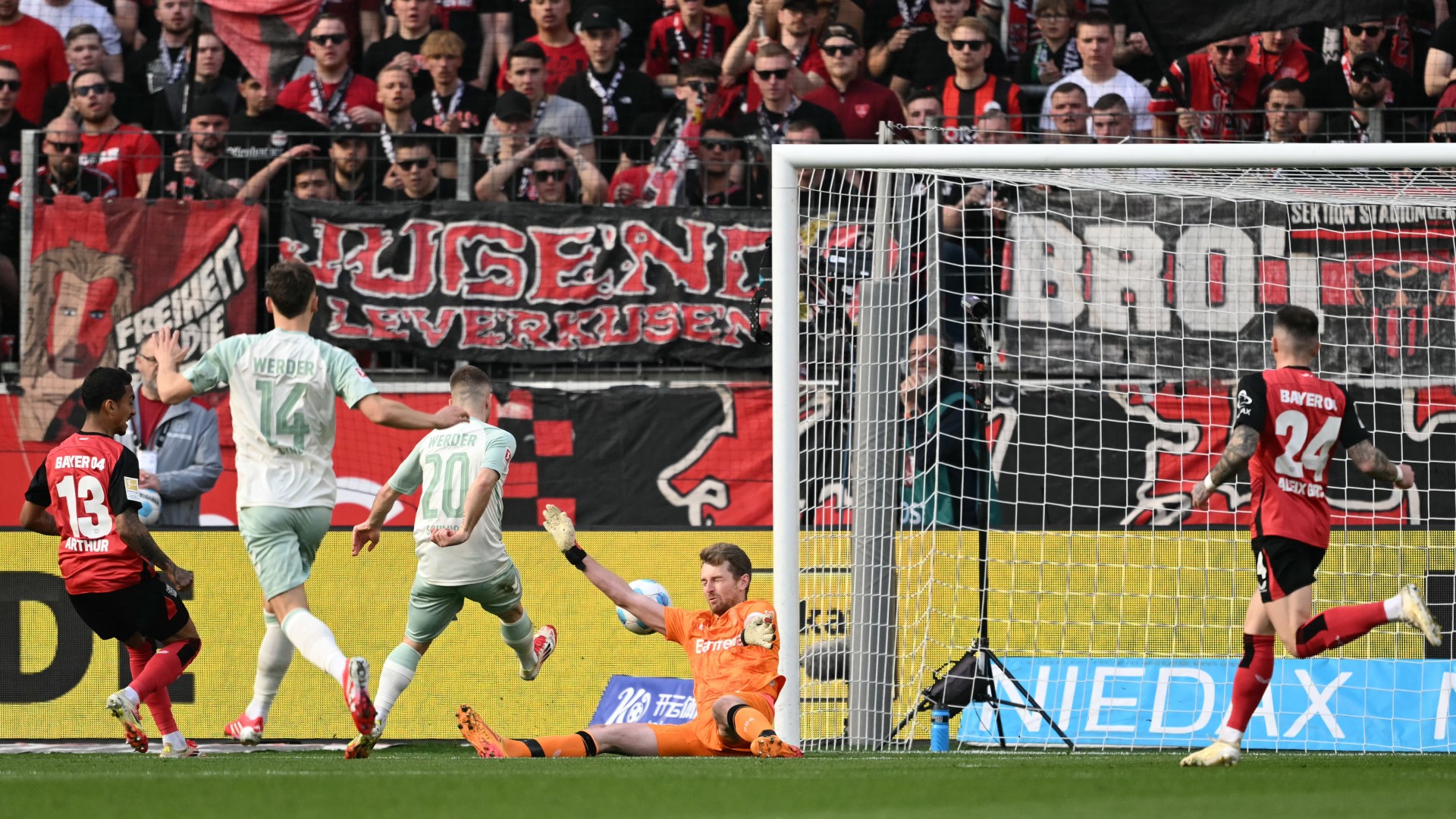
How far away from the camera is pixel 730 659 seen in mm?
7086

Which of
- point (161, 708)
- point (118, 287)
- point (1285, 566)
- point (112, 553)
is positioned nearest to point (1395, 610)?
point (1285, 566)

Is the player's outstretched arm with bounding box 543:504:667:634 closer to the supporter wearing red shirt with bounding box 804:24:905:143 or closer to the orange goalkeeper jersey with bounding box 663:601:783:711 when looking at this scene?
the orange goalkeeper jersey with bounding box 663:601:783:711

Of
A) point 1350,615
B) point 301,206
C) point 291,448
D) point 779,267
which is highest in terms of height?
point 301,206

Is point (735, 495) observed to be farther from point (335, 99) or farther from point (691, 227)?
point (335, 99)

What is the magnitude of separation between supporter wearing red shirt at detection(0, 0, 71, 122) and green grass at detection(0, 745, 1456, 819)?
7669 mm

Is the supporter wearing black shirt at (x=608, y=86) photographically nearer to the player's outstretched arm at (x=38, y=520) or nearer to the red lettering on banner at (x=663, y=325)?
the red lettering on banner at (x=663, y=325)

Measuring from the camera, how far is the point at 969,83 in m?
12.3

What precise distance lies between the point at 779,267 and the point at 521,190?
4666 millimetres

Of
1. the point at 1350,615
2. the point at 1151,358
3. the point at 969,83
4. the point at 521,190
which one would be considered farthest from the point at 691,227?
the point at 1350,615

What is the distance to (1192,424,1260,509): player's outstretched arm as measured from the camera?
6.14 metres

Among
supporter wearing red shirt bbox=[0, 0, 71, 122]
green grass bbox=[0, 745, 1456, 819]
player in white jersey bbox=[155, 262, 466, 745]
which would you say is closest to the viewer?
green grass bbox=[0, 745, 1456, 819]

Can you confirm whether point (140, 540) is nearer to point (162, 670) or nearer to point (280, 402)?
point (162, 670)

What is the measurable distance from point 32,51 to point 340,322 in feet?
11.8

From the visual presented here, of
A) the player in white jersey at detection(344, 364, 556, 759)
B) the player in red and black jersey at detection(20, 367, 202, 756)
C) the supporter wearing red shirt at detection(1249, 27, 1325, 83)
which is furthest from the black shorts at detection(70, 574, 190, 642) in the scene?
the supporter wearing red shirt at detection(1249, 27, 1325, 83)
